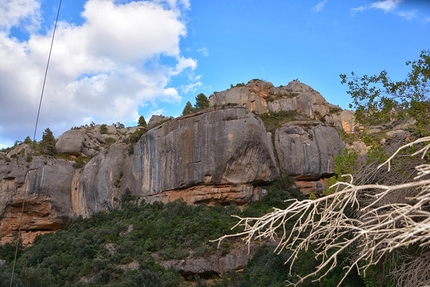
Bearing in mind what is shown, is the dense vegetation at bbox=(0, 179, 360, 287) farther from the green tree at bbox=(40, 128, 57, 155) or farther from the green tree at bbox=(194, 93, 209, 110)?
the green tree at bbox=(194, 93, 209, 110)

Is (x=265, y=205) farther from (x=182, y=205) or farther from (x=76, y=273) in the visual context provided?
(x=76, y=273)

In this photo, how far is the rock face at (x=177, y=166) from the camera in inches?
1184

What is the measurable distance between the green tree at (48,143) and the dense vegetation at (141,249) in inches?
354

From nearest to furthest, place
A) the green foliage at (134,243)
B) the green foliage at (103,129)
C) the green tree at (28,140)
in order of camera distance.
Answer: the green foliage at (134,243) < the green tree at (28,140) < the green foliage at (103,129)

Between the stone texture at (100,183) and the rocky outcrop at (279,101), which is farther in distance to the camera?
the rocky outcrop at (279,101)

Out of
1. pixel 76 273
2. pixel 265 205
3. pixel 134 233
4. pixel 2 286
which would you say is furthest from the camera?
pixel 265 205

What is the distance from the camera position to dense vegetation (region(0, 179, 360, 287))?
19266 millimetres

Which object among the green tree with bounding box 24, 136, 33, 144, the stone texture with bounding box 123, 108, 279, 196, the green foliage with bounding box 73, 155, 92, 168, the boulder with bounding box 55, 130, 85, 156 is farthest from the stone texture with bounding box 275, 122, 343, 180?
the green tree with bounding box 24, 136, 33, 144

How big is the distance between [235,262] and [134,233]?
8.44 m

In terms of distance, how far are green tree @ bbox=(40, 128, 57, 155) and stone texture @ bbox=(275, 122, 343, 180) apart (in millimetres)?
22268

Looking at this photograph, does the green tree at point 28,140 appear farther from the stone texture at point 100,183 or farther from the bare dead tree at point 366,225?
the bare dead tree at point 366,225

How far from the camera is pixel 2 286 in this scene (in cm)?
1627

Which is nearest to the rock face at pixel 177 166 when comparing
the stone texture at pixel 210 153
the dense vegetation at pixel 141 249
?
the stone texture at pixel 210 153

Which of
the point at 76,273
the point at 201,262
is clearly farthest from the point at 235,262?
the point at 76,273
